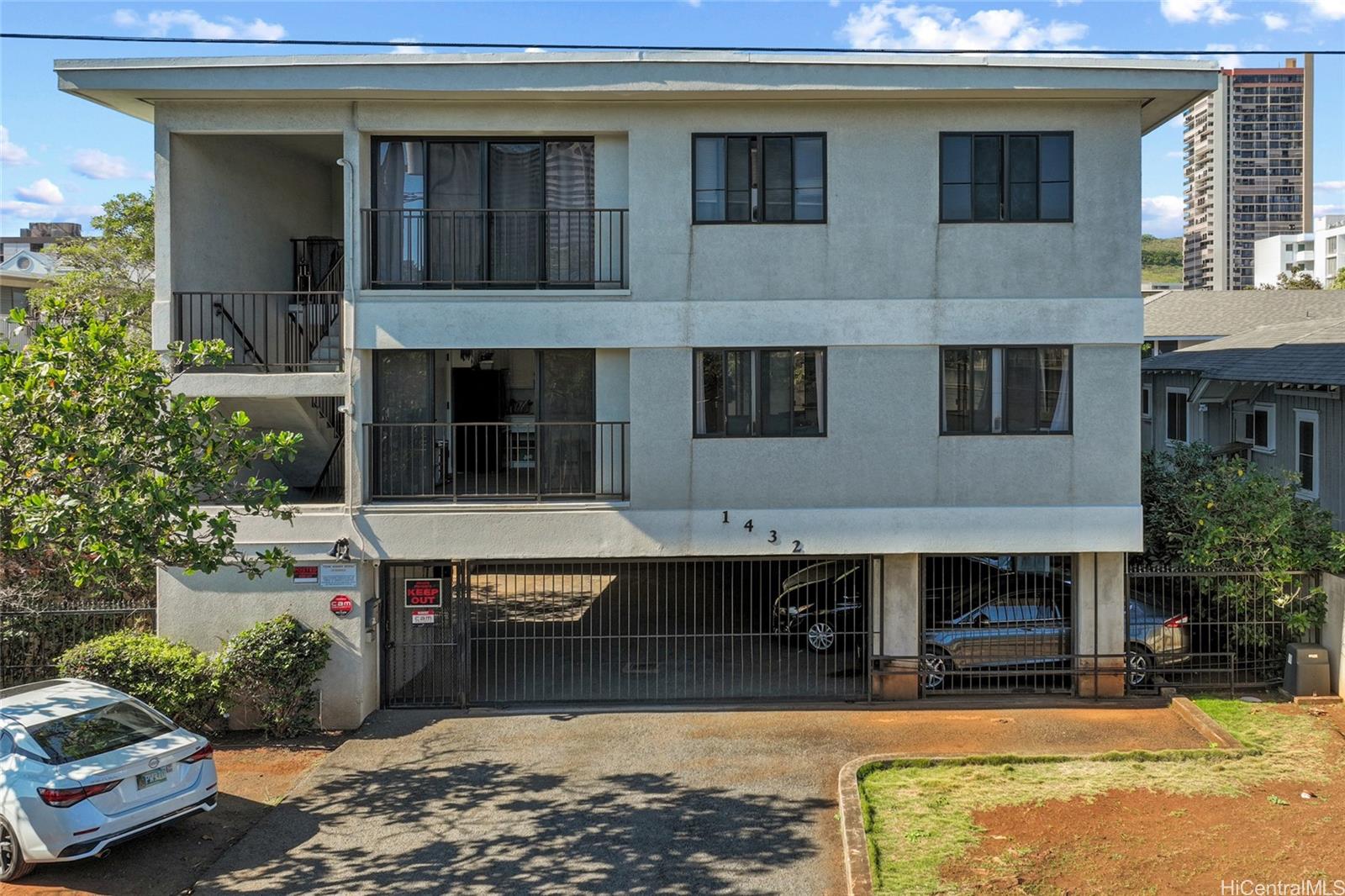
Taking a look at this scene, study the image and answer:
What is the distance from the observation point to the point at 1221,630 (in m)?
14.4

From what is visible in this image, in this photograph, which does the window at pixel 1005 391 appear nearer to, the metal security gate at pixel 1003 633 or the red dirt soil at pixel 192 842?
the metal security gate at pixel 1003 633

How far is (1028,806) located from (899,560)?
424cm

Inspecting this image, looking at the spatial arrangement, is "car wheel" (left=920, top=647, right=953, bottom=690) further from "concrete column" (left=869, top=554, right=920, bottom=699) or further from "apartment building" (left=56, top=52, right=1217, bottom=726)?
"apartment building" (left=56, top=52, right=1217, bottom=726)

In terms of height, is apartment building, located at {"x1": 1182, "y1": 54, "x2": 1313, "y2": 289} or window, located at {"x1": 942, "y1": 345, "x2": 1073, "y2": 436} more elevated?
apartment building, located at {"x1": 1182, "y1": 54, "x2": 1313, "y2": 289}

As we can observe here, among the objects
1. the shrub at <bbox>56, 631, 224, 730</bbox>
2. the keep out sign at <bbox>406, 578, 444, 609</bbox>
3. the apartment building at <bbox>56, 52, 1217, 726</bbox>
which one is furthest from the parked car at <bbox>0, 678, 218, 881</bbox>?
the keep out sign at <bbox>406, 578, 444, 609</bbox>

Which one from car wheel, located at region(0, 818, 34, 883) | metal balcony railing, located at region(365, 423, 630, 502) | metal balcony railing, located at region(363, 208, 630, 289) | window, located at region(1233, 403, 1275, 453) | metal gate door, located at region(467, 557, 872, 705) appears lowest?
car wheel, located at region(0, 818, 34, 883)

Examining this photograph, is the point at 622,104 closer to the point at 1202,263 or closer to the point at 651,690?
the point at 651,690

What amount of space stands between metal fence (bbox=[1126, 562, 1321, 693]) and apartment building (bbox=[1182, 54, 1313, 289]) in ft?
484

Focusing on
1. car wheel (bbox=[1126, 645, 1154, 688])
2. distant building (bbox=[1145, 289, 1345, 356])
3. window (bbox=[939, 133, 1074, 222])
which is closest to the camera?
window (bbox=[939, 133, 1074, 222])

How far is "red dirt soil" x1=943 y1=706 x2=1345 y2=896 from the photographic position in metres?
8.47

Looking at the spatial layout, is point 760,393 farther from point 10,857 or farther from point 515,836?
point 10,857

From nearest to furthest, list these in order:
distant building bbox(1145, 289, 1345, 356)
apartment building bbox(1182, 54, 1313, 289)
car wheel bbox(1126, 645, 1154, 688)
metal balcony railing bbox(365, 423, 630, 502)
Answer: metal balcony railing bbox(365, 423, 630, 502) < car wheel bbox(1126, 645, 1154, 688) < distant building bbox(1145, 289, 1345, 356) < apartment building bbox(1182, 54, 1313, 289)

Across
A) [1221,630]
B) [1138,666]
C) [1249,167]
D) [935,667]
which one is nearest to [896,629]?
[935,667]

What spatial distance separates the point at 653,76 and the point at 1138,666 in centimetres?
996
